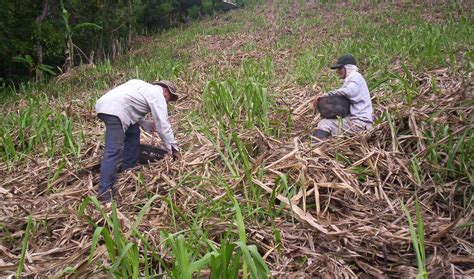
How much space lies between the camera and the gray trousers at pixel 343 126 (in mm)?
3230

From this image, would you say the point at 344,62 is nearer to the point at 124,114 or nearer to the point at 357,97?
the point at 357,97

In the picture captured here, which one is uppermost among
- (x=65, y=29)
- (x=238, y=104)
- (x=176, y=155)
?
(x=238, y=104)

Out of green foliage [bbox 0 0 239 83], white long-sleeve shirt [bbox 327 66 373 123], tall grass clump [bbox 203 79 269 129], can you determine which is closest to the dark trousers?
tall grass clump [bbox 203 79 269 129]

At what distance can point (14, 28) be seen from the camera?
9.90m

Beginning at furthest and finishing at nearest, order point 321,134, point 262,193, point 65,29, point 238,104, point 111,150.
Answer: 1. point 65,29
2. point 238,104
3. point 321,134
4. point 111,150
5. point 262,193

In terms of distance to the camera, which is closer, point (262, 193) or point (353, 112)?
point (262, 193)

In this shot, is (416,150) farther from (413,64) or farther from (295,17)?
(295,17)

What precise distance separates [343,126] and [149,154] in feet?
5.23

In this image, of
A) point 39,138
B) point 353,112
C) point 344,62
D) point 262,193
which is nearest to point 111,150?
point 262,193

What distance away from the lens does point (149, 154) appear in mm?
3381

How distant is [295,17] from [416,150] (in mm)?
12391

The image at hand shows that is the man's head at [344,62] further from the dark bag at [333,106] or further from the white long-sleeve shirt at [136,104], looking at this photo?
the white long-sleeve shirt at [136,104]

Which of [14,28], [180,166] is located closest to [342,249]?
[180,166]

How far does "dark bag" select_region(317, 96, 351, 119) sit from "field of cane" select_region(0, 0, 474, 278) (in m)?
0.23
